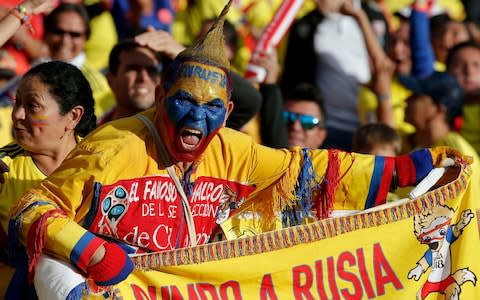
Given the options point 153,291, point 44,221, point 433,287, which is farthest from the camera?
point 433,287

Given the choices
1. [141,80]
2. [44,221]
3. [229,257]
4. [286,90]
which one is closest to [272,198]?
[229,257]

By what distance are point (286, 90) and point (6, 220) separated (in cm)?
270

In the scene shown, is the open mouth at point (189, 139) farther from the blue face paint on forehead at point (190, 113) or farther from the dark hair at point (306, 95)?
the dark hair at point (306, 95)

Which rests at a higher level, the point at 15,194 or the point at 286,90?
the point at 286,90

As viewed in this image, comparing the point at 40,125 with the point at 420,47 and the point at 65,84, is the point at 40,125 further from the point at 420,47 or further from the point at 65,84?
the point at 420,47

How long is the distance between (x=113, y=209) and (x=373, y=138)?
245cm

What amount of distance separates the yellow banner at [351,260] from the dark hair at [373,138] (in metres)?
1.62

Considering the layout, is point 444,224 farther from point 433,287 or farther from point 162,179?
point 162,179

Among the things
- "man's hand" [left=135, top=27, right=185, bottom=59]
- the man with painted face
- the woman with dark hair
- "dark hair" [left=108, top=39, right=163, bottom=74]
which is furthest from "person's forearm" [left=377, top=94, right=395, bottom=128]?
the woman with dark hair

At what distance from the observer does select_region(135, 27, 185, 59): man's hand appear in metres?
5.48

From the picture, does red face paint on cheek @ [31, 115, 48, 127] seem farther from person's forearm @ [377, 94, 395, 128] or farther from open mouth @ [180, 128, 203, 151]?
person's forearm @ [377, 94, 395, 128]

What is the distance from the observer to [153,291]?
416cm

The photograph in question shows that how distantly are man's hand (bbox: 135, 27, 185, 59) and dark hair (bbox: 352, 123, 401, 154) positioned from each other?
1.35 meters

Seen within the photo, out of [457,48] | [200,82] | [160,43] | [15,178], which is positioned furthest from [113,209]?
[457,48]
